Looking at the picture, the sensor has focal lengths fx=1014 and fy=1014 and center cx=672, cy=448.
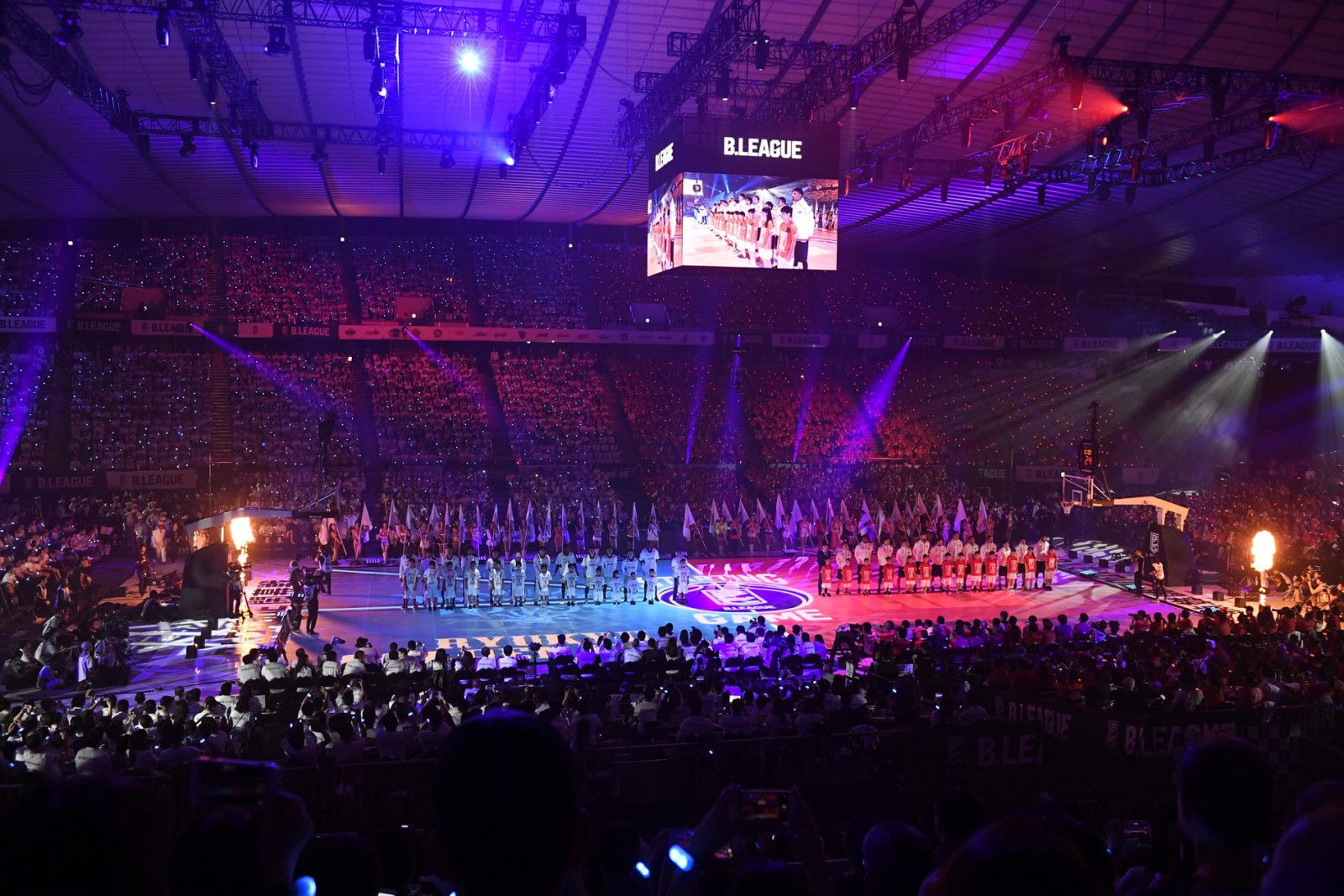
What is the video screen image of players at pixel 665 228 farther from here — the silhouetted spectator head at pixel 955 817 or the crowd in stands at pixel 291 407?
the crowd in stands at pixel 291 407

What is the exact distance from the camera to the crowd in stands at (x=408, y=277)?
43.8 meters

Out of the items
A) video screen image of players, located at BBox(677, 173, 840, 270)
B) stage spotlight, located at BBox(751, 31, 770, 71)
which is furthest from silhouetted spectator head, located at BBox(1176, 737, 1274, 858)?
stage spotlight, located at BBox(751, 31, 770, 71)

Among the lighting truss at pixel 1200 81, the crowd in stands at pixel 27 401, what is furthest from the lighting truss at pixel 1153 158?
the crowd in stands at pixel 27 401

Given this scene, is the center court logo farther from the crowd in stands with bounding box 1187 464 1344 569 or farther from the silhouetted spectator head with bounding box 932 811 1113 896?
the silhouetted spectator head with bounding box 932 811 1113 896

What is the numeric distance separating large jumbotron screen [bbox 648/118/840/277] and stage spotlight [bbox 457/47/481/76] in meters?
6.65

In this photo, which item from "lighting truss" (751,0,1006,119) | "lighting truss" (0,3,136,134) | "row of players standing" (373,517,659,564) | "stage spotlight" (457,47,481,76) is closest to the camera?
"lighting truss" (0,3,136,134)

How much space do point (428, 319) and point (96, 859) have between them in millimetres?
42867

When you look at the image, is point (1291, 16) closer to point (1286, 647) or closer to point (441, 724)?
point (1286, 647)

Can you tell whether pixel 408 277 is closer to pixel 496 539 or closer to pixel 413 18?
pixel 496 539

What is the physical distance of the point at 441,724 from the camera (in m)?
12.5

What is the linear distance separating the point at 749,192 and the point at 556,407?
2477 centimetres

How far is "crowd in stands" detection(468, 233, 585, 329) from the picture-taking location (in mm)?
44875

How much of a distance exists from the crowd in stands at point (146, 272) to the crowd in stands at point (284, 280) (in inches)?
45.5

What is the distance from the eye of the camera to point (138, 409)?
3784 cm
